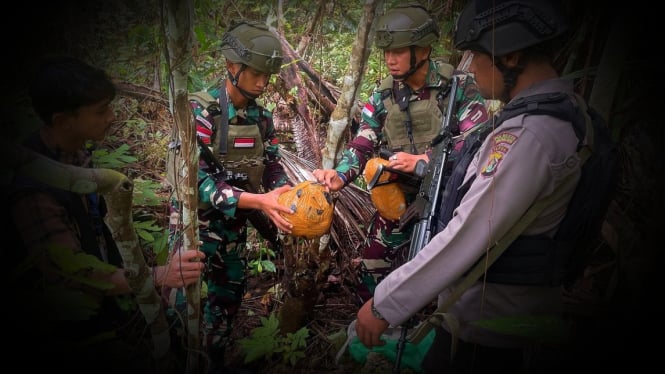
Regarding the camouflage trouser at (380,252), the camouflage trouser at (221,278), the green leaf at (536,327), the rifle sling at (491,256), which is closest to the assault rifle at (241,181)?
the camouflage trouser at (221,278)

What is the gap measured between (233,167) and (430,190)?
1894 mm

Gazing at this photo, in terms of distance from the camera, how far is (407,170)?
3275mm

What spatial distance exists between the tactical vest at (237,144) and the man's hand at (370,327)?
6.90 ft

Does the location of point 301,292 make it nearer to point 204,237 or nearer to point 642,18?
point 204,237

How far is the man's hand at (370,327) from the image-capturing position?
1.78 m

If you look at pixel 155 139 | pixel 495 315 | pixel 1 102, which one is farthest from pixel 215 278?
pixel 495 315

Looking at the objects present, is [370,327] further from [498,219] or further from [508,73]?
[508,73]

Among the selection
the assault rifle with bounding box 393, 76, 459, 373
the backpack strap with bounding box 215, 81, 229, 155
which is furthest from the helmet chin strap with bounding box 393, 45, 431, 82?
the backpack strap with bounding box 215, 81, 229, 155

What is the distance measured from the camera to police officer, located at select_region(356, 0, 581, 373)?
4.83 feet

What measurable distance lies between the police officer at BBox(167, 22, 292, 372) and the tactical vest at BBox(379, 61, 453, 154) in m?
1.19

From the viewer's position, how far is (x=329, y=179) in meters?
3.40

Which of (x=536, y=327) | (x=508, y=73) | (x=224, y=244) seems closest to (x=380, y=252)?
(x=224, y=244)

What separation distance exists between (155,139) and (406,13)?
3.24m

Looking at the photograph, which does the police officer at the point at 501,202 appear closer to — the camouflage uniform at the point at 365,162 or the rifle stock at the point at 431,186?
the rifle stock at the point at 431,186
